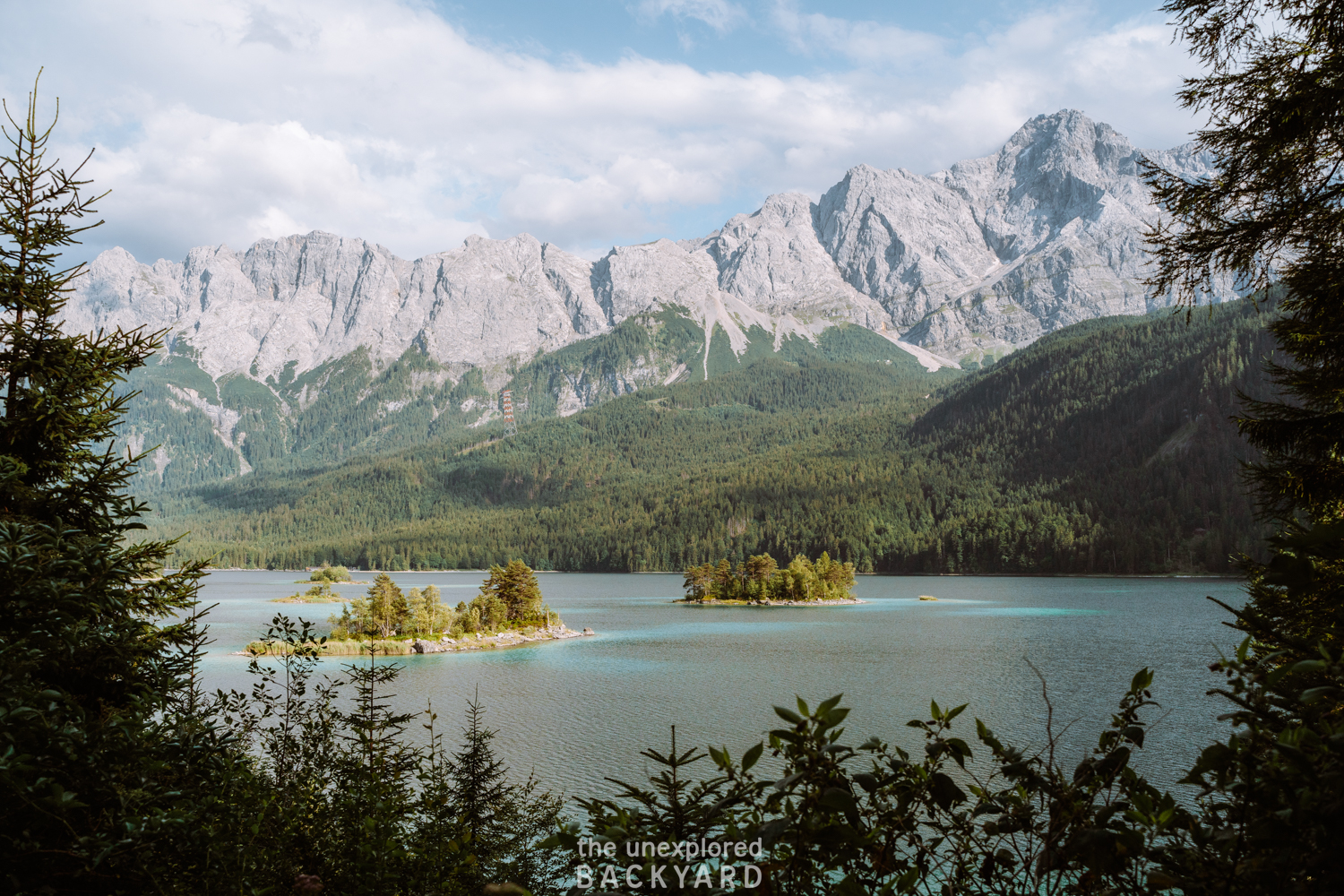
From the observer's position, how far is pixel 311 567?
199 m

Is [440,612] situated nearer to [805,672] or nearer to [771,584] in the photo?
[805,672]

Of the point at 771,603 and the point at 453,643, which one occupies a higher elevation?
the point at 453,643

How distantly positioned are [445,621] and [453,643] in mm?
3936

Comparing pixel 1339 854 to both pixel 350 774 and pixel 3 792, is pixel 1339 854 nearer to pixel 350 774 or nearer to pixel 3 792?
pixel 3 792

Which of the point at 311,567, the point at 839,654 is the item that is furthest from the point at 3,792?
the point at 311,567

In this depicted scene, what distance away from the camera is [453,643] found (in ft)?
223

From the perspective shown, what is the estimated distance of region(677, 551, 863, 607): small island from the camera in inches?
4417

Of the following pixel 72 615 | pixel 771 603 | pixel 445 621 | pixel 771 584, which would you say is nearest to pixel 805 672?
pixel 445 621

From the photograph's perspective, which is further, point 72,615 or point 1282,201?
point 1282,201

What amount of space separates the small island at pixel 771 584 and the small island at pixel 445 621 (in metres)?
40.2

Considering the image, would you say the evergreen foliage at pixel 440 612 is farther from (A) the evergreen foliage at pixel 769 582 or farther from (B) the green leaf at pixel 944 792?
(B) the green leaf at pixel 944 792

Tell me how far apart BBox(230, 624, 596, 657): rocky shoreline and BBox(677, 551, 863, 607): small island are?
40.6 metres

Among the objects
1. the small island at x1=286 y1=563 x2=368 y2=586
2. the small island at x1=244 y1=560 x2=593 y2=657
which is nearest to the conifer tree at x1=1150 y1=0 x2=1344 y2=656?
the small island at x1=244 y1=560 x2=593 y2=657

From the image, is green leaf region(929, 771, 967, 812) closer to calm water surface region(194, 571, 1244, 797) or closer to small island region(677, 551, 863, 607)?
calm water surface region(194, 571, 1244, 797)
